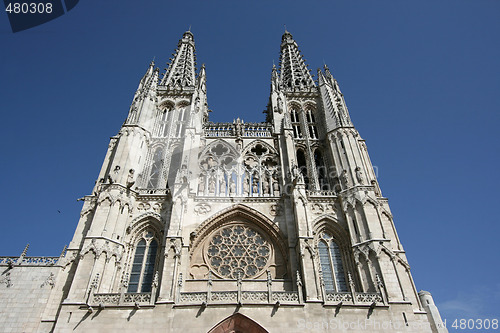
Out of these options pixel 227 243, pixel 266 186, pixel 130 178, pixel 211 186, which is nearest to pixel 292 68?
pixel 266 186

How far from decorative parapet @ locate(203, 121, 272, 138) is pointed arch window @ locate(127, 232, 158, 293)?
8.24 meters

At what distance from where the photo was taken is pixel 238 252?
53.6 ft

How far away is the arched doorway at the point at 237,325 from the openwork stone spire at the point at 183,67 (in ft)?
60.2

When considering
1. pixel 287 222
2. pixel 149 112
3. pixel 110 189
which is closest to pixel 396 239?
pixel 287 222

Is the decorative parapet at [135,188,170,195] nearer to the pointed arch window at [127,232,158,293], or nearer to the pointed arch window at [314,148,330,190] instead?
the pointed arch window at [127,232,158,293]

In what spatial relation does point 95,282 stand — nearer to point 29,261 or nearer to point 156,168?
point 29,261

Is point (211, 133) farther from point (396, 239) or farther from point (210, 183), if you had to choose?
point (396, 239)

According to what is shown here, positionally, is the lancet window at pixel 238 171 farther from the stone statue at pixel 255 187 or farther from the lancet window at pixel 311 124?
the lancet window at pixel 311 124

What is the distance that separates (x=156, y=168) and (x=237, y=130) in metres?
5.66

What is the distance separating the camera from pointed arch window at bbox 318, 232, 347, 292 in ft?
49.5

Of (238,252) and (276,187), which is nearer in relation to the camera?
(238,252)

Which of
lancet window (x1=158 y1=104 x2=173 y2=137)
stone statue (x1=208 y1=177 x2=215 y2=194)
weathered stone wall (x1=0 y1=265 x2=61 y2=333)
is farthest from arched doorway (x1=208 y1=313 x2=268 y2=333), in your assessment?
lancet window (x1=158 y1=104 x2=173 y2=137)

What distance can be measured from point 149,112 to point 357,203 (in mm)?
13966

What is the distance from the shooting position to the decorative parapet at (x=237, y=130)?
2211cm
